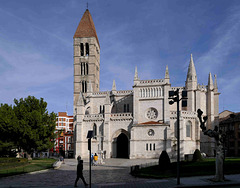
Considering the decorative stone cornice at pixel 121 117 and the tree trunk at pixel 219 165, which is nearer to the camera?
the tree trunk at pixel 219 165

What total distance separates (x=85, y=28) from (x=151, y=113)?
31204mm

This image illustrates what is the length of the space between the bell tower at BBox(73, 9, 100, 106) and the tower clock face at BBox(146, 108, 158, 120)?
1920 centimetres

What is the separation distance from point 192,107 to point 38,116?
91.7ft

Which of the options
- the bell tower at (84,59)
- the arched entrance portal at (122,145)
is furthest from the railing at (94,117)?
the bell tower at (84,59)

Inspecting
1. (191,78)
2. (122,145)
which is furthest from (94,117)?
(191,78)

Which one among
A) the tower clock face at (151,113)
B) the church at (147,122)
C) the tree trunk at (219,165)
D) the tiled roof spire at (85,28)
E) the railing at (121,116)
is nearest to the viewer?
the tree trunk at (219,165)

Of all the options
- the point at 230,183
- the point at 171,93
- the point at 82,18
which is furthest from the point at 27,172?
the point at 82,18

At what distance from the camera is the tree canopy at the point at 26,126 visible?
36812 mm

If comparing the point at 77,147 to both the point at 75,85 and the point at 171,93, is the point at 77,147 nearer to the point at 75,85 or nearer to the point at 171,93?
the point at 75,85

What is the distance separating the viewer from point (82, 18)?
68812mm

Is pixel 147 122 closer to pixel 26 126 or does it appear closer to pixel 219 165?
pixel 26 126

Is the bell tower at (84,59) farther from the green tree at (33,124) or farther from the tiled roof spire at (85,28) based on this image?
the green tree at (33,124)

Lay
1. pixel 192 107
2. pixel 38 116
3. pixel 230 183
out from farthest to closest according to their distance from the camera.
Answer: pixel 192 107 < pixel 38 116 < pixel 230 183

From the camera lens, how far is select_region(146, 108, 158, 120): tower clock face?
46.5 meters
